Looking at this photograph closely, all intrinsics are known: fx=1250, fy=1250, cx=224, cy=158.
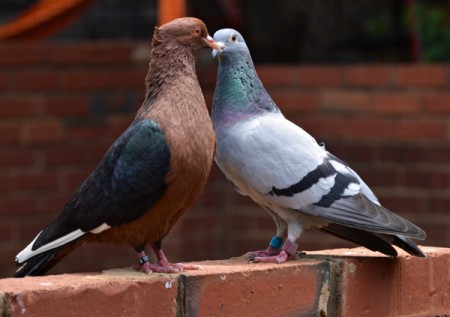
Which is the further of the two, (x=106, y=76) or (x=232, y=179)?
(x=106, y=76)

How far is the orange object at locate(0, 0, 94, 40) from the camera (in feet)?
21.9

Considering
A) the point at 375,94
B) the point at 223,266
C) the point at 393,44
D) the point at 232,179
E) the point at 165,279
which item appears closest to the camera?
the point at 165,279

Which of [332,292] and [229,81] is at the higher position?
[229,81]

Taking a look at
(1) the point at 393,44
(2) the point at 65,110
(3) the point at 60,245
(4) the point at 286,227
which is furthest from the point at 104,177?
(1) the point at 393,44

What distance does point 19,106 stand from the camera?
6609mm

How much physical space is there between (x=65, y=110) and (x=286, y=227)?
10.9ft

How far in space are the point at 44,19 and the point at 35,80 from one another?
0.33 meters

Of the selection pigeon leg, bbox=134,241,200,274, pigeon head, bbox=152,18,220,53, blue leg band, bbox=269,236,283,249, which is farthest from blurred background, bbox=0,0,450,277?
pigeon leg, bbox=134,241,200,274

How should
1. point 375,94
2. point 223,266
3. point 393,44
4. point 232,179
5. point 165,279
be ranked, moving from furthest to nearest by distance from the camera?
1. point 393,44
2. point 375,94
3. point 232,179
4. point 223,266
5. point 165,279

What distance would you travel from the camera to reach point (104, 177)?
3.18 meters

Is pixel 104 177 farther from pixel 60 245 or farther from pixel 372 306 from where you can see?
pixel 372 306

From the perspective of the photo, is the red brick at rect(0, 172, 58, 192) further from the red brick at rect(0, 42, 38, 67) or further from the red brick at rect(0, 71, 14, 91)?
the red brick at rect(0, 42, 38, 67)

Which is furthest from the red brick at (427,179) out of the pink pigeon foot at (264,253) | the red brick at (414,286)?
the pink pigeon foot at (264,253)

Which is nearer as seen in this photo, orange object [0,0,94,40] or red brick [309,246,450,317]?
red brick [309,246,450,317]
